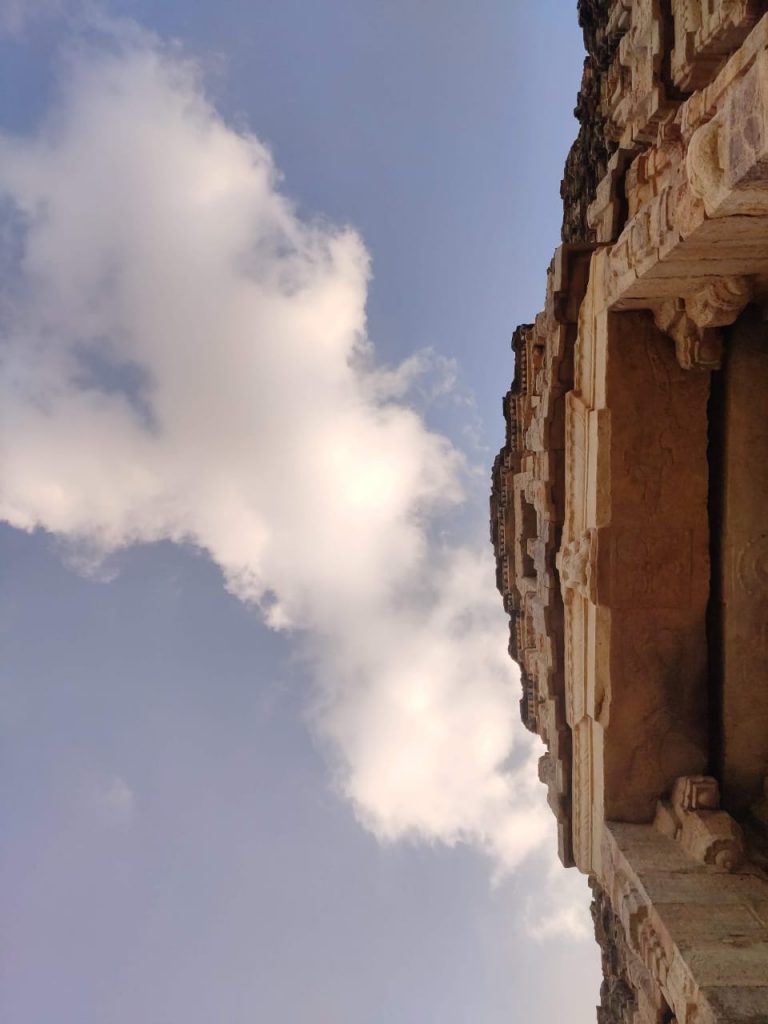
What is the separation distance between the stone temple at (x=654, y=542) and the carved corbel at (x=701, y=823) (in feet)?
0.06

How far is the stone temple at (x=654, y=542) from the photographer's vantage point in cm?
606

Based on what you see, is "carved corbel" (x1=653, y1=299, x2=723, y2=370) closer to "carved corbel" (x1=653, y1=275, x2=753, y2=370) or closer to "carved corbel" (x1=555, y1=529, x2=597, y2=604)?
"carved corbel" (x1=653, y1=275, x2=753, y2=370)

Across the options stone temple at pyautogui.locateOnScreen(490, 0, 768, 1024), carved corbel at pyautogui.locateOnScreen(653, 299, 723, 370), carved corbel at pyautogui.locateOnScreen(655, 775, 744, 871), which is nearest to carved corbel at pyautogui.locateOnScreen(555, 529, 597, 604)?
stone temple at pyautogui.locateOnScreen(490, 0, 768, 1024)

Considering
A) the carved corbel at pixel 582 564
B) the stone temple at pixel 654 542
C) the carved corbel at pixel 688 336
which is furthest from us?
the carved corbel at pixel 582 564

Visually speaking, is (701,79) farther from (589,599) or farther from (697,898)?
(697,898)

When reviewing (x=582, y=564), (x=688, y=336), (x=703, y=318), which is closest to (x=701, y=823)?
→ (x=582, y=564)

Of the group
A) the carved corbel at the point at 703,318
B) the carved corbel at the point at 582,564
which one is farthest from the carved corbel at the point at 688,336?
the carved corbel at the point at 582,564

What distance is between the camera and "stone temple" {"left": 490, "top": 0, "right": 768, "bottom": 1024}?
19.9 ft

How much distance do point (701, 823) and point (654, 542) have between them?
2.74m

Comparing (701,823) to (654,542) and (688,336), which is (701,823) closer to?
(654,542)

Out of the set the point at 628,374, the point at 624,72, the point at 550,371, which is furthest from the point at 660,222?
the point at 624,72

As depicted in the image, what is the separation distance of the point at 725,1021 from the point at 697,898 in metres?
1.37

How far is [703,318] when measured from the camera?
20.7 feet

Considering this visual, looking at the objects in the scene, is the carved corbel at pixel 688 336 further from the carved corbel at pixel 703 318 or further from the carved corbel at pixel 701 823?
the carved corbel at pixel 701 823
